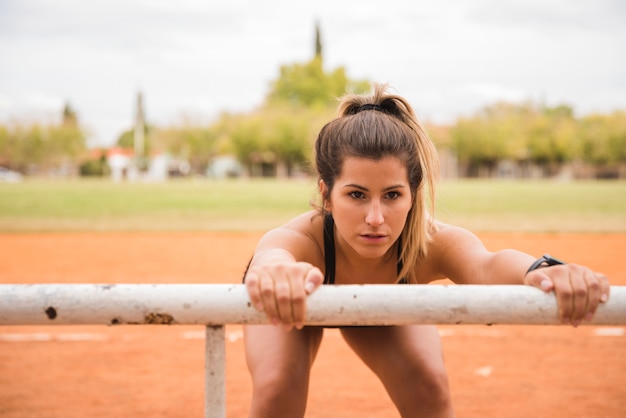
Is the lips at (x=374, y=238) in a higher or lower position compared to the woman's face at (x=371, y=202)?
lower

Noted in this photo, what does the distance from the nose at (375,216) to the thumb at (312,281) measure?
668 millimetres

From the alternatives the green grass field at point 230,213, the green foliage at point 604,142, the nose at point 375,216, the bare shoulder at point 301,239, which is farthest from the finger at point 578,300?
the green foliage at point 604,142

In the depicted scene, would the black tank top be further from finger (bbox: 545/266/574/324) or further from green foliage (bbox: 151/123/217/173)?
green foliage (bbox: 151/123/217/173)

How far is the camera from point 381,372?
2633 mm

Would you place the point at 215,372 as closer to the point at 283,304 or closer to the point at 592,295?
the point at 283,304

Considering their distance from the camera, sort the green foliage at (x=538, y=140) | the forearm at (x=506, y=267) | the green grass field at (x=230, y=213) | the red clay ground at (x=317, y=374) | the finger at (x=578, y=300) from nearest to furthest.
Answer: the finger at (x=578, y=300) → the forearm at (x=506, y=267) → the red clay ground at (x=317, y=374) → the green grass field at (x=230, y=213) → the green foliage at (x=538, y=140)

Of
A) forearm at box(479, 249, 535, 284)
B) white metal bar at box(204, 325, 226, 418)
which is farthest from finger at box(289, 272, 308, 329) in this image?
forearm at box(479, 249, 535, 284)

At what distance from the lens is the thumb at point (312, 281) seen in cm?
132

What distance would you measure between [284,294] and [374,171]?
0.92 meters

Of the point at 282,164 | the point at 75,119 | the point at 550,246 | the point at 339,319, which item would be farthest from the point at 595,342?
the point at 75,119

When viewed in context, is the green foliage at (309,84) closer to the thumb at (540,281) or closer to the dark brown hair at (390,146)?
the dark brown hair at (390,146)

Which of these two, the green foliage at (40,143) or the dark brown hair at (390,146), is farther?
the green foliage at (40,143)

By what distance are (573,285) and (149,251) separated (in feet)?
33.7

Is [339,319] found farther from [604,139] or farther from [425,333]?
[604,139]
